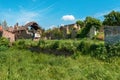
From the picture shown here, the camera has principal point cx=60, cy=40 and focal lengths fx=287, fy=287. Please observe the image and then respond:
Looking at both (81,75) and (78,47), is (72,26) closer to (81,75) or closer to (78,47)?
(78,47)

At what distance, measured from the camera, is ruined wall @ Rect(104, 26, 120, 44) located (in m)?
20.5

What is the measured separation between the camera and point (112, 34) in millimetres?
21141

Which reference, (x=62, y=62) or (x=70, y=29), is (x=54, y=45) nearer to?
(x=62, y=62)

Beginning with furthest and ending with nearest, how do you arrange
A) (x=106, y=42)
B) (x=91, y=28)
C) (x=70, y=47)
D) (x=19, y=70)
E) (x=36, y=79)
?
(x=91, y=28) → (x=70, y=47) → (x=106, y=42) → (x=19, y=70) → (x=36, y=79)

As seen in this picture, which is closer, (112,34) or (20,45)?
(112,34)

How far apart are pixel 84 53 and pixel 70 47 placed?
2147 mm

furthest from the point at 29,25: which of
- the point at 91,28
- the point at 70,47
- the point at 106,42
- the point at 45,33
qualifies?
the point at 106,42

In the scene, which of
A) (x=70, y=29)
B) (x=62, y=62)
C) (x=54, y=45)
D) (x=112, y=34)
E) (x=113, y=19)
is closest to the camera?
(x=62, y=62)

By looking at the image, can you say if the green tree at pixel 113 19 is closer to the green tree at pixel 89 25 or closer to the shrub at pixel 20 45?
the green tree at pixel 89 25

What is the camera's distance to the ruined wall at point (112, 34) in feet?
67.4

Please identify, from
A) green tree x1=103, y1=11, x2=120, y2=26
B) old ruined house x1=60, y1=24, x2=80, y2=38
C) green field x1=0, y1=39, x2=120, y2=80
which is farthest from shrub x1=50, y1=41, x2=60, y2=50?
green tree x1=103, y1=11, x2=120, y2=26

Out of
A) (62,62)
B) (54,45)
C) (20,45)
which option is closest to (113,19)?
(20,45)

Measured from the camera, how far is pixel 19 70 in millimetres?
13812

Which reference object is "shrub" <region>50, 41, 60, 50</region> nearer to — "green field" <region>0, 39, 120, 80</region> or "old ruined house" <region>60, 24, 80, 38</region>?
"green field" <region>0, 39, 120, 80</region>
